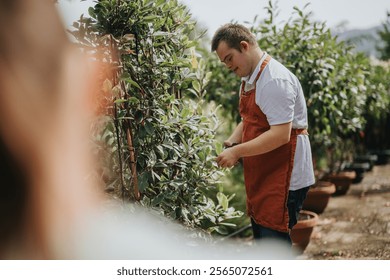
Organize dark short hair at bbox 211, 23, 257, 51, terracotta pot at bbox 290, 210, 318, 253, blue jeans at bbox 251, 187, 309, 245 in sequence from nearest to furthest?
dark short hair at bbox 211, 23, 257, 51
blue jeans at bbox 251, 187, 309, 245
terracotta pot at bbox 290, 210, 318, 253

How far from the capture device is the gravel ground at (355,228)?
148 inches

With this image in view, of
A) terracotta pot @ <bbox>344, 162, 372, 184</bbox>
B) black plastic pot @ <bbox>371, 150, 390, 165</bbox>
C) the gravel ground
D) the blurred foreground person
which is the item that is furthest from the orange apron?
black plastic pot @ <bbox>371, 150, 390, 165</bbox>

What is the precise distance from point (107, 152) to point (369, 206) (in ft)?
13.8

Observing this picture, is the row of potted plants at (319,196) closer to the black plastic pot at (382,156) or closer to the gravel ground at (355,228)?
the gravel ground at (355,228)

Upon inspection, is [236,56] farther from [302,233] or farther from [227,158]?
[302,233]

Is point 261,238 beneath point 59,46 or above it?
beneath

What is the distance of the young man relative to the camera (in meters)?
2.10

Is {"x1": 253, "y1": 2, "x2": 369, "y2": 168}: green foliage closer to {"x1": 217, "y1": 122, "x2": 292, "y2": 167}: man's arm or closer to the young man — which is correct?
the young man

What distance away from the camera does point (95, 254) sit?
2.23 m

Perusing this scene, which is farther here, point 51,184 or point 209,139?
point 209,139

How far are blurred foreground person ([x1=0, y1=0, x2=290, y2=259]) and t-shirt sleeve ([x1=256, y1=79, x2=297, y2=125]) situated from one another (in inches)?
27.7

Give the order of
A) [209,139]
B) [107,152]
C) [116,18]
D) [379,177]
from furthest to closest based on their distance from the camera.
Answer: [379,177] < [209,139] < [107,152] < [116,18]
